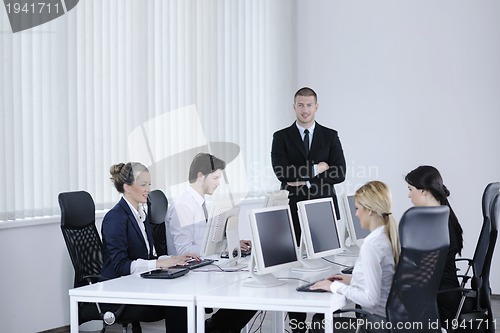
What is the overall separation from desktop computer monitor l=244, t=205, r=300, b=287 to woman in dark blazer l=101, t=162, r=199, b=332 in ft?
1.98

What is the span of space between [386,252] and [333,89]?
17.3 ft

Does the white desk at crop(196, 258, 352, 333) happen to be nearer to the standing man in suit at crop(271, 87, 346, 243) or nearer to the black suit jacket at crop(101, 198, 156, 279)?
the black suit jacket at crop(101, 198, 156, 279)

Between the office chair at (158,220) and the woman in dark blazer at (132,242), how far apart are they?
44.5 inches

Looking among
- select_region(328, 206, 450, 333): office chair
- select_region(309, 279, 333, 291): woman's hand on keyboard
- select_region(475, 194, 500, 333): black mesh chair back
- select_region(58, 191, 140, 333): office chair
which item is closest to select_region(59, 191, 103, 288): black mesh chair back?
select_region(58, 191, 140, 333): office chair

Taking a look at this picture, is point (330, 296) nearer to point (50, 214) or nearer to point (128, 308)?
point (128, 308)

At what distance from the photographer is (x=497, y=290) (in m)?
7.96

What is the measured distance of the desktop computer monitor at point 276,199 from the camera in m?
5.23

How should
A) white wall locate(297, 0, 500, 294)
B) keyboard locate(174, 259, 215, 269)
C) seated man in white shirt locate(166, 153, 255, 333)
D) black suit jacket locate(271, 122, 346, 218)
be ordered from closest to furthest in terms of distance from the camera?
keyboard locate(174, 259, 215, 269) → seated man in white shirt locate(166, 153, 255, 333) → black suit jacket locate(271, 122, 346, 218) → white wall locate(297, 0, 500, 294)

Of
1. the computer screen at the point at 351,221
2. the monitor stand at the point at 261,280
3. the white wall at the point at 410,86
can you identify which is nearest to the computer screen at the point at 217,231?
the monitor stand at the point at 261,280

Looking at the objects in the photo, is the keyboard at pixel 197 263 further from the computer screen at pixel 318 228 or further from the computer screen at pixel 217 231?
the computer screen at pixel 318 228

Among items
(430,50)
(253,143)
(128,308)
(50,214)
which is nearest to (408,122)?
(430,50)

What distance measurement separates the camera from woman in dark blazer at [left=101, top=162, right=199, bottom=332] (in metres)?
4.52

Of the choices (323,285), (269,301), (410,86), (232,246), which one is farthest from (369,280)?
(410,86)

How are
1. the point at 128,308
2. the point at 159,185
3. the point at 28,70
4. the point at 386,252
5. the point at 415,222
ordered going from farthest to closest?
the point at 159,185, the point at 28,70, the point at 128,308, the point at 386,252, the point at 415,222
